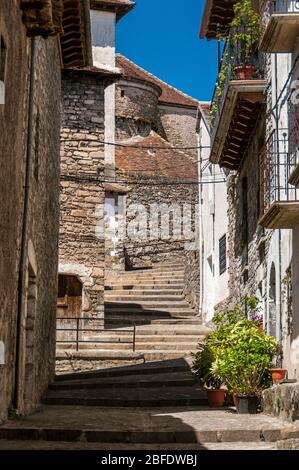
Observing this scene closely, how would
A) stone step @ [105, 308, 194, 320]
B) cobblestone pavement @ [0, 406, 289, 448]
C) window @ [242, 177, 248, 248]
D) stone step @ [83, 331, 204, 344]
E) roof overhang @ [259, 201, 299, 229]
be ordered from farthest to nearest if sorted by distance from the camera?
stone step @ [105, 308, 194, 320], stone step @ [83, 331, 204, 344], window @ [242, 177, 248, 248], roof overhang @ [259, 201, 299, 229], cobblestone pavement @ [0, 406, 289, 448]

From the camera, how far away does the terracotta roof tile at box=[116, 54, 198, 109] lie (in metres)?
47.2

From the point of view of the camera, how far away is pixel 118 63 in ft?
156

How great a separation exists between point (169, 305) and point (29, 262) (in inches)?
613

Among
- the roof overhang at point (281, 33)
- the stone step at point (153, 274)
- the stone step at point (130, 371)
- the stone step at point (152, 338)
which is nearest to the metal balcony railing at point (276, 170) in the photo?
the roof overhang at point (281, 33)

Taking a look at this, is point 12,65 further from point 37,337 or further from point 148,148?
point 148,148

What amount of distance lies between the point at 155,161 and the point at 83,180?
57.0 feet

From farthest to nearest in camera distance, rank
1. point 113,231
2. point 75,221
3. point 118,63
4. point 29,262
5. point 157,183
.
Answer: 1. point 118,63
2. point 157,183
3. point 113,231
4. point 75,221
5. point 29,262

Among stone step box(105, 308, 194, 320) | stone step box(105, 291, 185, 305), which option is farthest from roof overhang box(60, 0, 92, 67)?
stone step box(105, 291, 185, 305)

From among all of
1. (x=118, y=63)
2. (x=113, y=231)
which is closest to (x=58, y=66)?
(x=113, y=231)

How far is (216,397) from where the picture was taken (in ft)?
45.5

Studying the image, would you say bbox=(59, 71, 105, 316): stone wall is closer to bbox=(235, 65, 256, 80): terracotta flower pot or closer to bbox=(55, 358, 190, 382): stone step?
bbox=(55, 358, 190, 382): stone step

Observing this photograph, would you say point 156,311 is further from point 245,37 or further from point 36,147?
point 36,147

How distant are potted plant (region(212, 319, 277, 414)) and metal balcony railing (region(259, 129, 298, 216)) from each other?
6.44 feet

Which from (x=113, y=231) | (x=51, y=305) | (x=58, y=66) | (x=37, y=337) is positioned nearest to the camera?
(x=37, y=337)
